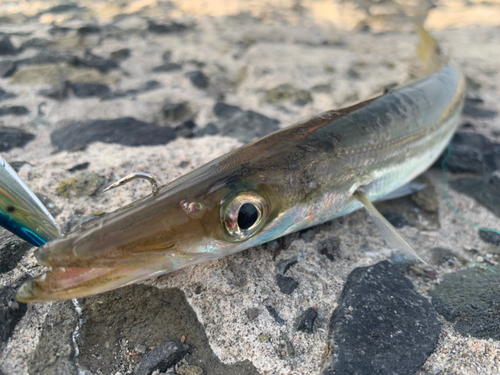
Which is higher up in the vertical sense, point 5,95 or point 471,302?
point 5,95

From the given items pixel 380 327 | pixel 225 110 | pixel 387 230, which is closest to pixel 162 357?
pixel 380 327

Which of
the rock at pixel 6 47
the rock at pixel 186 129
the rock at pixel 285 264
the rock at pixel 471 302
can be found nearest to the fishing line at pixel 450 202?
the rock at pixel 471 302

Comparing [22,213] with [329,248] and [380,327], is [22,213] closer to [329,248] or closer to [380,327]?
[329,248]

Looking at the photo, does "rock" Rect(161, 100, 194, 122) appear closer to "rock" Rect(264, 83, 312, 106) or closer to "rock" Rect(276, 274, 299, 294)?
"rock" Rect(264, 83, 312, 106)

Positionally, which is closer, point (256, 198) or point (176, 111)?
point (256, 198)

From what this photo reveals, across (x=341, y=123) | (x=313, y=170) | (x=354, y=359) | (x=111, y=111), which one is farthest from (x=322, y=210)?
(x=111, y=111)

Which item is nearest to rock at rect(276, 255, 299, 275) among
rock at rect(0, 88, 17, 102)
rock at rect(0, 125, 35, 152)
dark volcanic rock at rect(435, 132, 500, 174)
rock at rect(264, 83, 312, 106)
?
dark volcanic rock at rect(435, 132, 500, 174)

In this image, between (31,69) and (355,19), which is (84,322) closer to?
(31,69)
